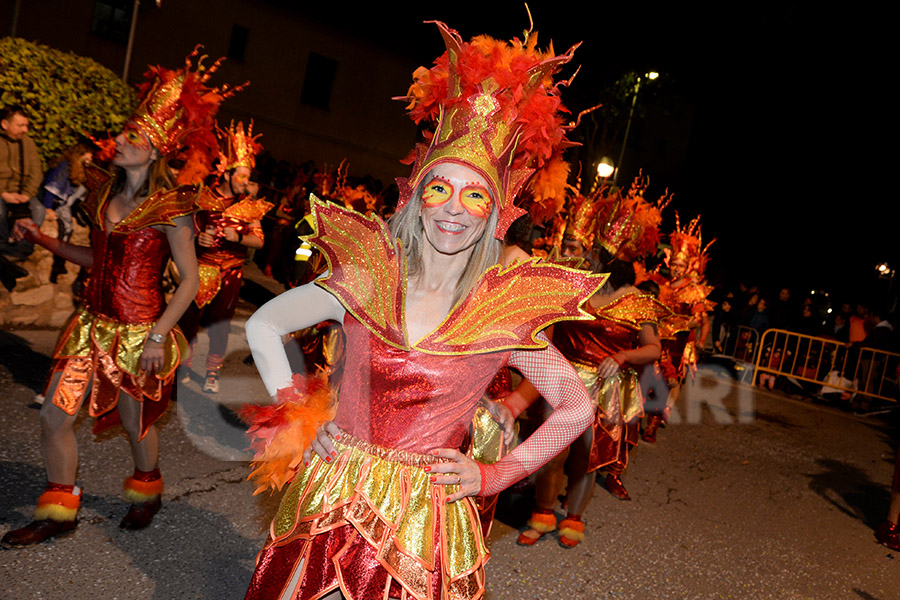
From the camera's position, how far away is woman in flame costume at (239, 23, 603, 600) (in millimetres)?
2068

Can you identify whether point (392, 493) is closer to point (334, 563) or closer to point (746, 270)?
point (334, 563)

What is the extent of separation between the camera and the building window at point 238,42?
24797mm

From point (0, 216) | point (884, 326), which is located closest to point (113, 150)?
point (0, 216)

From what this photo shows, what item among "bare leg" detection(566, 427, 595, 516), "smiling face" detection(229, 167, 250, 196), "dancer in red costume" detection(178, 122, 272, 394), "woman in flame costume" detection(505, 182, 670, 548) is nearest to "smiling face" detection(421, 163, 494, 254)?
"woman in flame costume" detection(505, 182, 670, 548)

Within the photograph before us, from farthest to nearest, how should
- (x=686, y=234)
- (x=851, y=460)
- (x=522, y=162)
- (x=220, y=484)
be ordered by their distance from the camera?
(x=851, y=460), (x=686, y=234), (x=220, y=484), (x=522, y=162)

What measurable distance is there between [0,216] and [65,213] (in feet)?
3.77

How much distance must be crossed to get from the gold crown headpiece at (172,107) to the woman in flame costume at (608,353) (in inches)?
111

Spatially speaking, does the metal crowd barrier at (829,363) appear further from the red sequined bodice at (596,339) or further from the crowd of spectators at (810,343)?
the red sequined bodice at (596,339)

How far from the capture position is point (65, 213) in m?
8.31

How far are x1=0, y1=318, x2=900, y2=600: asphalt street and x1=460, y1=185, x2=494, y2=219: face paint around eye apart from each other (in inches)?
96.4

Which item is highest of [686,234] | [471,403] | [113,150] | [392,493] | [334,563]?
[686,234]

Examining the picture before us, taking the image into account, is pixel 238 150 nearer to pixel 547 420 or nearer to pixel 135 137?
pixel 135 137

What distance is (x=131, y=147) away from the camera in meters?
3.79

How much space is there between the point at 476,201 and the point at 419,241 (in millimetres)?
254
